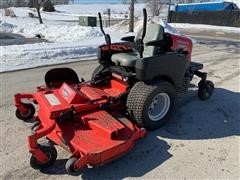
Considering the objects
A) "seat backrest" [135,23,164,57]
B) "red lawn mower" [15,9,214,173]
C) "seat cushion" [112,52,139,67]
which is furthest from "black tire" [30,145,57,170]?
"seat backrest" [135,23,164,57]

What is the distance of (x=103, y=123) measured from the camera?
3127mm

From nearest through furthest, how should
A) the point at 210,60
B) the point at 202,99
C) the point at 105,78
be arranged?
the point at 105,78 < the point at 202,99 < the point at 210,60

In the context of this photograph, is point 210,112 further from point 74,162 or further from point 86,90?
point 74,162

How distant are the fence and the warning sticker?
2214 cm

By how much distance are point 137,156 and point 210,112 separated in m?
1.73

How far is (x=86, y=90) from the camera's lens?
12.7ft

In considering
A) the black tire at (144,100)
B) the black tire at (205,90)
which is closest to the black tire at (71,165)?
the black tire at (144,100)

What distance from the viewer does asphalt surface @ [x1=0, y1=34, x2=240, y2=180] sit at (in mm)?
3020

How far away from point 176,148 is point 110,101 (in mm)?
971

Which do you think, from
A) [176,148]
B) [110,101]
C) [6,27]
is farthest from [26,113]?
[6,27]

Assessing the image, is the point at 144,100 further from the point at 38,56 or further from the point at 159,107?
the point at 38,56

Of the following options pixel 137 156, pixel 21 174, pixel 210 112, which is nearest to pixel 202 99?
pixel 210 112

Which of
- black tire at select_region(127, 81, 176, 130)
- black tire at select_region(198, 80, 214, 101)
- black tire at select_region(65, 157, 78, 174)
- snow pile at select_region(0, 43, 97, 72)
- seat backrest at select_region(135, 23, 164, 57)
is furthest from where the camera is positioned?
snow pile at select_region(0, 43, 97, 72)

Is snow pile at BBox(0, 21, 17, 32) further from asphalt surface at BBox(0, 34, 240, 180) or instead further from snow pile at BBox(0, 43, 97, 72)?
asphalt surface at BBox(0, 34, 240, 180)
